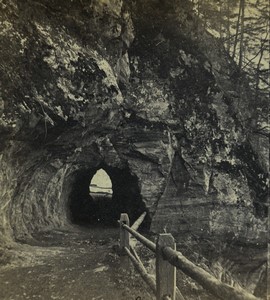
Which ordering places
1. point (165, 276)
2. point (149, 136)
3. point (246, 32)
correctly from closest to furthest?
point (165, 276) < point (246, 32) < point (149, 136)

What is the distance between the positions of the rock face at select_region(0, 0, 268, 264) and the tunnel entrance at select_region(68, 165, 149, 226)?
0.30 feet

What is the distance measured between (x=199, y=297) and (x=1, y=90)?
14.4 ft

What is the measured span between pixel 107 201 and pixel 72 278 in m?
9.74

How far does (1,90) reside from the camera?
17.3 feet

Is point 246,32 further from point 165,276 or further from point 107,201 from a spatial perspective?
point 107,201

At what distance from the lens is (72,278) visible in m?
5.45

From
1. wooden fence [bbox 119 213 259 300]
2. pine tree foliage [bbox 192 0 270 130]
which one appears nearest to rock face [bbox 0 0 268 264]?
pine tree foliage [bbox 192 0 270 130]

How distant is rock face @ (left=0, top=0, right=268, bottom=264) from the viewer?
7.73 metres

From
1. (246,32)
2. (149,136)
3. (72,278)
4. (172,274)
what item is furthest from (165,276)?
(246,32)

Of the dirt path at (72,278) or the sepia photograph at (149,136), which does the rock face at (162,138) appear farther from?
the dirt path at (72,278)

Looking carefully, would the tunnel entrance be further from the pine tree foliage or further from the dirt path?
the pine tree foliage

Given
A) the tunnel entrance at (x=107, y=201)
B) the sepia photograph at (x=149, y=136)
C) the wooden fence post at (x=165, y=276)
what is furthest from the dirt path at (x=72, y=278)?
the tunnel entrance at (x=107, y=201)

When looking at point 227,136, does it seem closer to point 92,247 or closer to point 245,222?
point 245,222

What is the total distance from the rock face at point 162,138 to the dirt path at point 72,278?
1.32m
